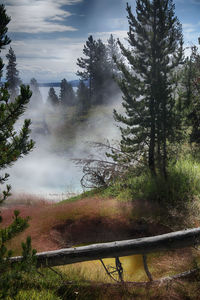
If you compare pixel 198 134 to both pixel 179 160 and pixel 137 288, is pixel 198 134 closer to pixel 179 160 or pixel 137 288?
pixel 179 160

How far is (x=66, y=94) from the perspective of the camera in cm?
5394

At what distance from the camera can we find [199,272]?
4488mm

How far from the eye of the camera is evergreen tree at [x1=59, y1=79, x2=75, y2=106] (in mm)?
53750

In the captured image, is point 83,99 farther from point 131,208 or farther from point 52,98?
point 131,208

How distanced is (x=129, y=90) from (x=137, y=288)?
28.2 feet

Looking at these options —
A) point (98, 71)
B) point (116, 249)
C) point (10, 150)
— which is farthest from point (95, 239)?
point (98, 71)

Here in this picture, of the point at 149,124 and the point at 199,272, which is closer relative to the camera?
the point at 199,272

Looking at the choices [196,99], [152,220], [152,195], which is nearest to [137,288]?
[152,220]

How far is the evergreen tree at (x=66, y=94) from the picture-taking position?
5375 cm

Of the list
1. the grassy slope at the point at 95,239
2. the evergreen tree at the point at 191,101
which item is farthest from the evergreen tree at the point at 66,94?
the grassy slope at the point at 95,239

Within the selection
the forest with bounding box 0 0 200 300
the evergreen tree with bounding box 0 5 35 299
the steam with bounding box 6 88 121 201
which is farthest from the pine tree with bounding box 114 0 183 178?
the steam with bounding box 6 88 121 201

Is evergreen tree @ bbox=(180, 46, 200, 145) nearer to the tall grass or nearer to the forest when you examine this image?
the forest

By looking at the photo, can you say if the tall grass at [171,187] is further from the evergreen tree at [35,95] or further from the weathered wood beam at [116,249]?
the evergreen tree at [35,95]

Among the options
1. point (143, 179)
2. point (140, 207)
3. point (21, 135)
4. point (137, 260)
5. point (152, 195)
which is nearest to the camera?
point (21, 135)
